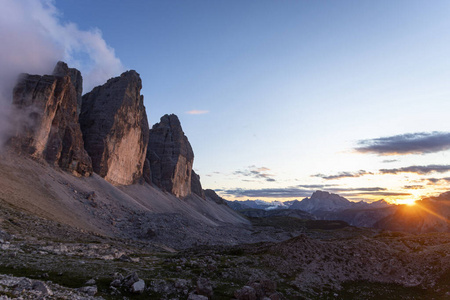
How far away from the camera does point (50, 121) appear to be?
89.1m

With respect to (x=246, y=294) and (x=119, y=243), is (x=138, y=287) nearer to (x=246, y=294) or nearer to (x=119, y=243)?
(x=246, y=294)

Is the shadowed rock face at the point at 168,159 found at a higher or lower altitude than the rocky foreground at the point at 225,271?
higher

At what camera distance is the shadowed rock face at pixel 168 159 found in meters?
174

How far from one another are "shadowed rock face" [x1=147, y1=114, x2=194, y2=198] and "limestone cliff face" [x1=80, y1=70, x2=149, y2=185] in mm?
27793

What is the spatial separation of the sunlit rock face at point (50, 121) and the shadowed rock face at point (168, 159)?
238ft

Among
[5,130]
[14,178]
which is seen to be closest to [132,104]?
[5,130]

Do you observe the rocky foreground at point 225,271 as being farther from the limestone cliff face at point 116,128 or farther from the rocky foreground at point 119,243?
the limestone cliff face at point 116,128

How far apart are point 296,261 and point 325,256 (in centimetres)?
476

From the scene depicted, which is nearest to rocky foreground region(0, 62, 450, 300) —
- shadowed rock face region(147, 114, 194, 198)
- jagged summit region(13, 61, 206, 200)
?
jagged summit region(13, 61, 206, 200)

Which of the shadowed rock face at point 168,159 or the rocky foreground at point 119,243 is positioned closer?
the rocky foreground at point 119,243

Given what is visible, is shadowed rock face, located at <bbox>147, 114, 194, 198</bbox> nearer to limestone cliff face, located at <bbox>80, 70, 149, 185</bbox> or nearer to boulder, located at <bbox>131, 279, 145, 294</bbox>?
limestone cliff face, located at <bbox>80, 70, 149, 185</bbox>

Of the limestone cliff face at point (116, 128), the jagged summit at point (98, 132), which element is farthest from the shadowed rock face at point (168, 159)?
the limestone cliff face at point (116, 128)

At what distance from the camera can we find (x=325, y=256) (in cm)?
4022

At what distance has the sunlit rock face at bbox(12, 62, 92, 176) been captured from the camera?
81.8 meters
